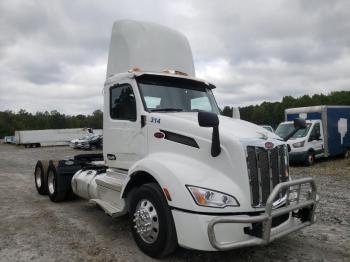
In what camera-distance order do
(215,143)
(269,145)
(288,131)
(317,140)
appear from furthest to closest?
1. (288,131)
2. (317,140)
3. (269,145)
4. (215,143)

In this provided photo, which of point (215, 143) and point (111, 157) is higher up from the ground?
point (215, 143)

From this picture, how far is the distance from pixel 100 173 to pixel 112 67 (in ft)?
7.32

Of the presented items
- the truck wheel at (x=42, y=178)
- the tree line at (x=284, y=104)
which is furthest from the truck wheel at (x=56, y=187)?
the tree line at (x=284, y=104)

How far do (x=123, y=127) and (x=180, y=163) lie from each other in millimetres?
1654

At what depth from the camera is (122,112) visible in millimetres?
6133

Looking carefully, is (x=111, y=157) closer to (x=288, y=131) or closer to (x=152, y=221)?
(x=152, y=221)

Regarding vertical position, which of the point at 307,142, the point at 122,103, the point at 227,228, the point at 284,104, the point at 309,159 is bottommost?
the point at 309,159

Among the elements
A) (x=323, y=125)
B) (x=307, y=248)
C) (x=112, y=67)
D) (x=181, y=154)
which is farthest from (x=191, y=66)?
(x=323, y=125)

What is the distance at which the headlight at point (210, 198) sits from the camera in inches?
166

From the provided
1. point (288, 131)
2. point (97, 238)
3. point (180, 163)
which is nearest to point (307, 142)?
point (288, 131)

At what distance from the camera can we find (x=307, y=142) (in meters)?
16.6

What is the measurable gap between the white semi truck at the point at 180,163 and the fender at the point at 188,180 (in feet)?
0.04

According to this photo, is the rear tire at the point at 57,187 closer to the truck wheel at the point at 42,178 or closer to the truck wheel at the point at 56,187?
the truck wheel at the point at 56,187

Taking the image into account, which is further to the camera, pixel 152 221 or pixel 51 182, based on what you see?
pixel 51 182
